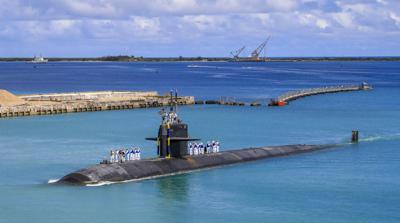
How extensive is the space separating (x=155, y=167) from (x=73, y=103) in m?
59.7

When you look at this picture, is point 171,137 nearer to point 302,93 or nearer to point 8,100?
point 8,100

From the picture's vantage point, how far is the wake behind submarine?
45469 millimetres

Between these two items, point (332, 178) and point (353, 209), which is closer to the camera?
point (353, 209)

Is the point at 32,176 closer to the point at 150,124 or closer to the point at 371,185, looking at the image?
the point at 371,185

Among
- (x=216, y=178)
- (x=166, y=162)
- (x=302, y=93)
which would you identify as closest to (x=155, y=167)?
(x=166, y=162)

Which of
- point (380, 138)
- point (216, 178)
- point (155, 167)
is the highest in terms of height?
point (155, 167)

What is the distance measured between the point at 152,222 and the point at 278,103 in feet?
251

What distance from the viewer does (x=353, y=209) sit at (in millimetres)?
41969

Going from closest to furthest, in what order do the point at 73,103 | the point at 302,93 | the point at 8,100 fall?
1. the point at 73,103
2. the point at 8,100
3. the point at 302,93

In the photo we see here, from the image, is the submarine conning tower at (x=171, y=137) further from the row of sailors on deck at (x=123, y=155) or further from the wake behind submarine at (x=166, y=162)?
the row of sailors on deck at (x=123, y=155)

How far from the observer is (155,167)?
4834 cm

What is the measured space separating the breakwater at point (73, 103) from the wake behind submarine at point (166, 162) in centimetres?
4560

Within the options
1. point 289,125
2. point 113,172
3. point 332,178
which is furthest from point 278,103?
point 113,172

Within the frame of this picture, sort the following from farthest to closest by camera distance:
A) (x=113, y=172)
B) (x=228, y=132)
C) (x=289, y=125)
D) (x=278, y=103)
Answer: (x=278, y=103), (x=289, y=125), (x=228, y=132), (x=113, y=172)
